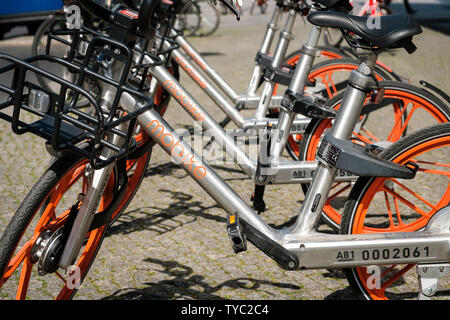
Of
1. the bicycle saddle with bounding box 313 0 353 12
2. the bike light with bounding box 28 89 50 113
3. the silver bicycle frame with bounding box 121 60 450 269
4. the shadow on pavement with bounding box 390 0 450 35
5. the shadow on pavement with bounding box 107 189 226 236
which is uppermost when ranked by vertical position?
the bicycle saddle with bounding box 313 0 353 12

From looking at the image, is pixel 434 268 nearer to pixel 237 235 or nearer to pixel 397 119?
pixel 237 235

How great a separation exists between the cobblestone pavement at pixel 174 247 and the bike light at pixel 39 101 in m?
1.31

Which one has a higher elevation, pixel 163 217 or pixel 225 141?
pixel 225 141

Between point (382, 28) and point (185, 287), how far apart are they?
166 cm

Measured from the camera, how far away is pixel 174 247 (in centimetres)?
350

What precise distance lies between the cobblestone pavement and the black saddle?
1381 mm

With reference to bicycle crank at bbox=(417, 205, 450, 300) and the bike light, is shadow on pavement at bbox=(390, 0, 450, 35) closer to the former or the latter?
bicycle crank at bbox=(417, 205, 450, 300)

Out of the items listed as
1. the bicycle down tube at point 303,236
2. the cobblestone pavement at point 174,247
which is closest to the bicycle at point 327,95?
the cobblestone pavement at point 174,247

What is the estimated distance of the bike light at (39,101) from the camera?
6.33 feet

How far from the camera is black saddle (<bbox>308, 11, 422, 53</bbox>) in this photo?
2.24 m

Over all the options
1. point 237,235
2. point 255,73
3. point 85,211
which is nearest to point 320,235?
point 237,235

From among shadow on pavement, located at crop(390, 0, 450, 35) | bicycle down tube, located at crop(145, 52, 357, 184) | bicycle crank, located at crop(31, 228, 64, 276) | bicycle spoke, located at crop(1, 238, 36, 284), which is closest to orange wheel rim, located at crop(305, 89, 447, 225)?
bicycle down tube, located at crop(145, 52, 357, 184)

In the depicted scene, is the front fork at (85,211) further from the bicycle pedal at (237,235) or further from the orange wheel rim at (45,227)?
the bicycle pedal at (237,235)
